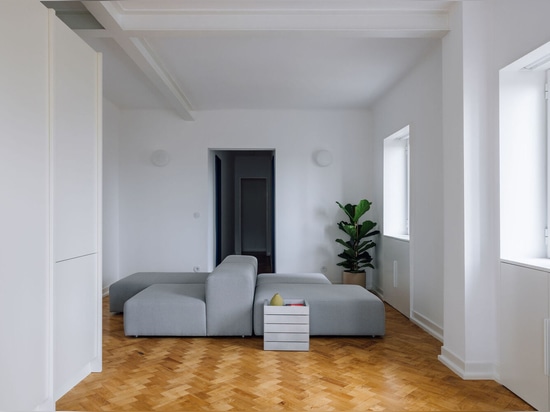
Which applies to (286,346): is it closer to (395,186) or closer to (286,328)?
(286,328)

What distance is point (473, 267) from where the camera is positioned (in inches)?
108

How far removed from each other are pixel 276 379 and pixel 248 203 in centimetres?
905

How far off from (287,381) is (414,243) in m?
2.25

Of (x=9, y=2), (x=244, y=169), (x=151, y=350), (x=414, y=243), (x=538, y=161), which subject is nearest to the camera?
(x=9, y=2)

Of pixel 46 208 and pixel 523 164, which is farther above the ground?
pixel 523 164

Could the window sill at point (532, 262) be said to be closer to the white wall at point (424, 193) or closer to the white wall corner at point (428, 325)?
the white wall at point (424, 193)

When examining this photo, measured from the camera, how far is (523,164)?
2.64m

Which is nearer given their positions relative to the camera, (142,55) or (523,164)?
(523,164)

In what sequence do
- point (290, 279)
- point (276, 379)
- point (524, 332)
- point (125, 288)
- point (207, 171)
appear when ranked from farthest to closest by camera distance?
point (207, 171)
point (290, 279)
point (125, 288)
point (276, 379)
point (524, 332)

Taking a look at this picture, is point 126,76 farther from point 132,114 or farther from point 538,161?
point 538,161

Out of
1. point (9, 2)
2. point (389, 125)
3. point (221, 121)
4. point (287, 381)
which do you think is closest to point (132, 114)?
point (221, 121)

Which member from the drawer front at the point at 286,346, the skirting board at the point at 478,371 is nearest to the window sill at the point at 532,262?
the skirting board at the point at 478,371

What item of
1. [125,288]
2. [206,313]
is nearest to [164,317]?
[206,313]

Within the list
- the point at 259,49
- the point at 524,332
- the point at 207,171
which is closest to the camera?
the point at 524,332
